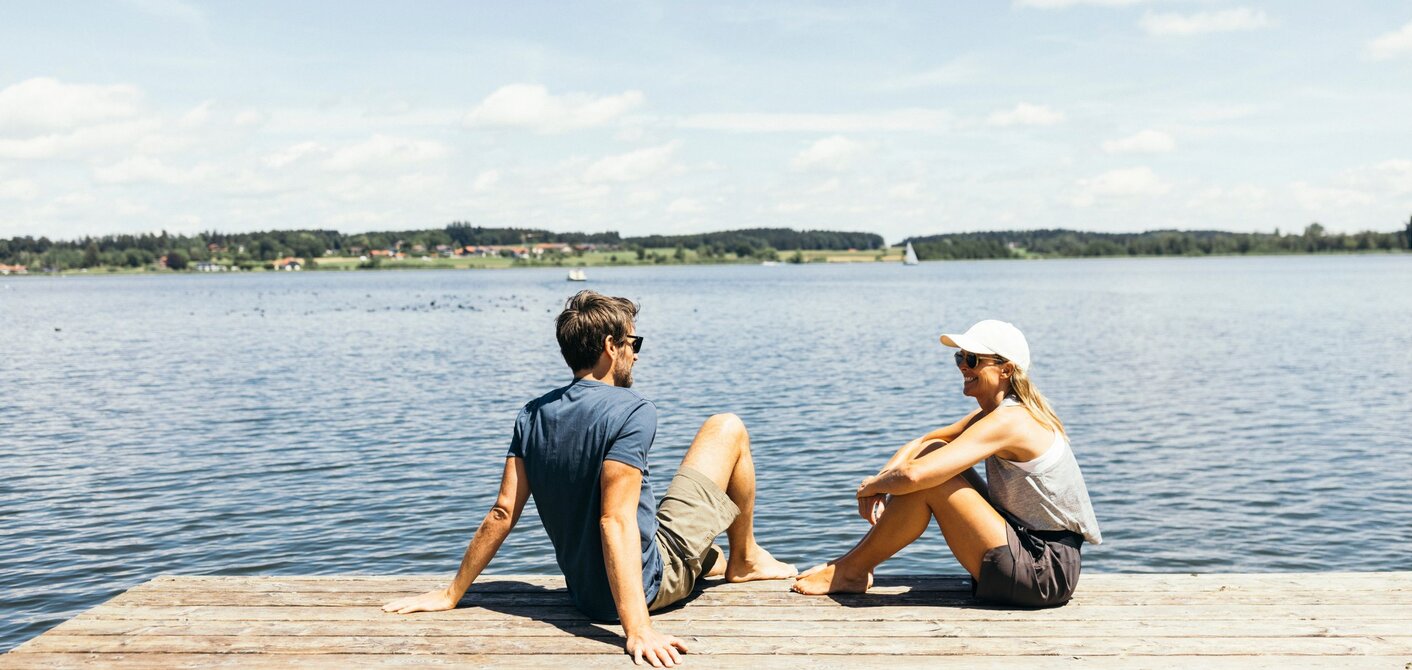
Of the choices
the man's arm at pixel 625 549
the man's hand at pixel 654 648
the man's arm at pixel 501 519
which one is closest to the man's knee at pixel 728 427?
the man's arm at pixel 625 549

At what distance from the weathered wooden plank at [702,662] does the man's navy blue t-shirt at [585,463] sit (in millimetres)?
496

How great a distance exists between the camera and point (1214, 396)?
80.2 ft

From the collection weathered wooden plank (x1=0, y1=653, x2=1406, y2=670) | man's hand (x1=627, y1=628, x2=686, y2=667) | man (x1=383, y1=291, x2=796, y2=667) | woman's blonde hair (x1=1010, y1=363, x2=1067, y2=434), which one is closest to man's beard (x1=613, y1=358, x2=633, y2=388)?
man (x1=383, y1=291, x2=796, y2=667)

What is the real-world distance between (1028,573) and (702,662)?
1.78 metres

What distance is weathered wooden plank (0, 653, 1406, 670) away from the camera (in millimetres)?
4883

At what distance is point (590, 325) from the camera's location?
16.9ft

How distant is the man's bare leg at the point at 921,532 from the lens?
5621 millimetres

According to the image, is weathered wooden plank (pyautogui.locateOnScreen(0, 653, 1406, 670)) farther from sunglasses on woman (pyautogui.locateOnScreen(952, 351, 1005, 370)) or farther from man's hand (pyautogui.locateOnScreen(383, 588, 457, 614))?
sunglasses on woman (pyautogui.locateOnScreen(952, 351, 1005, 370))

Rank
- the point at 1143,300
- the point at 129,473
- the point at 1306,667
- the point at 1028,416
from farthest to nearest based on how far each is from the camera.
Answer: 1. the point at 1143,300
2. the point at 129,473
3. the point at 1028,416
4. the point at 1306,667

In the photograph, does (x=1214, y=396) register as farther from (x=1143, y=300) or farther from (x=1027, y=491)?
(x=1143, y=300)

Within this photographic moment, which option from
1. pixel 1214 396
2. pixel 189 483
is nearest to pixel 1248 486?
pixel 1214 396

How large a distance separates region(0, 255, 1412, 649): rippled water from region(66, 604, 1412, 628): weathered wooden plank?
18.2ft

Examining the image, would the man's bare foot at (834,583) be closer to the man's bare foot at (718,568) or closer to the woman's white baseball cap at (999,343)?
the man's bare foot at (718,568)

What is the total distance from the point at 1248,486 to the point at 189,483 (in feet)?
49.3
